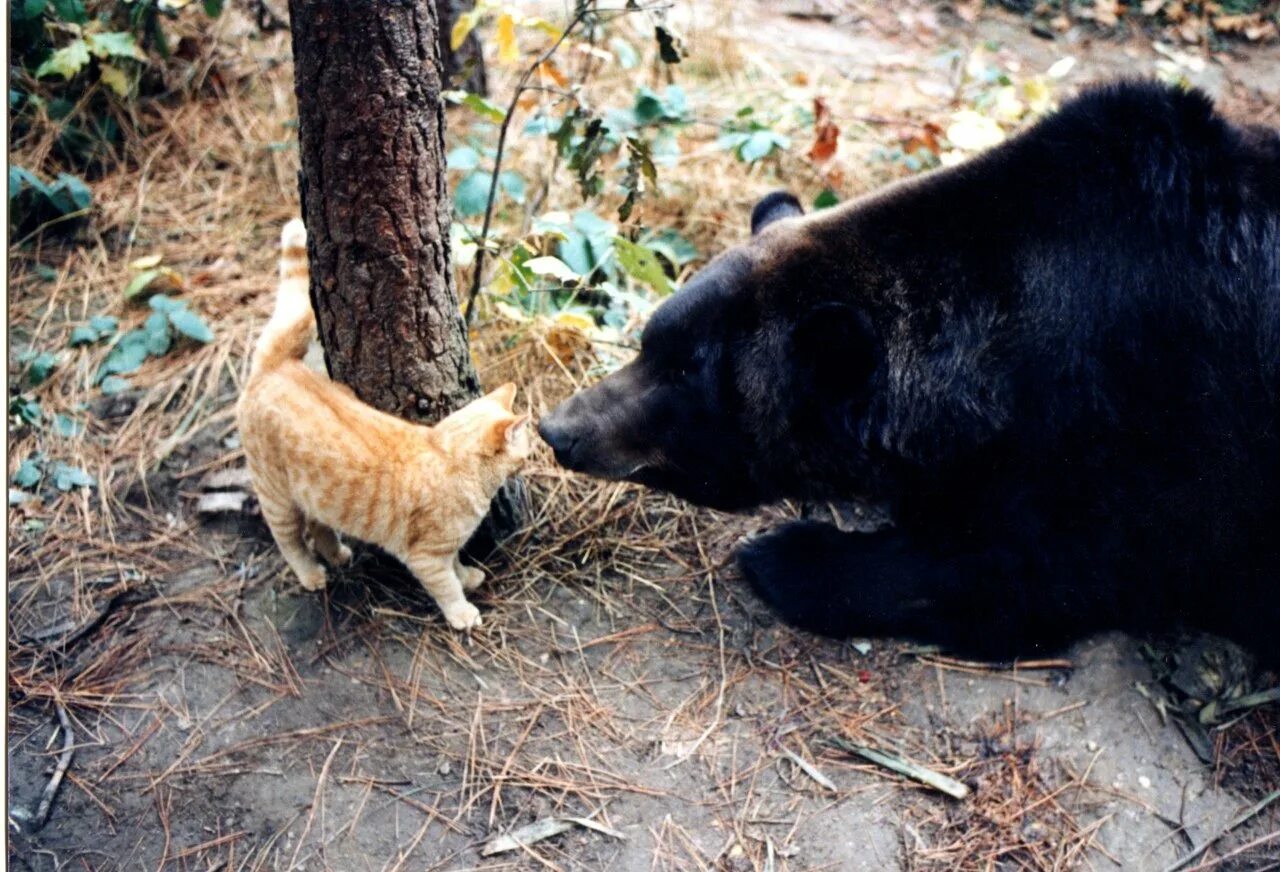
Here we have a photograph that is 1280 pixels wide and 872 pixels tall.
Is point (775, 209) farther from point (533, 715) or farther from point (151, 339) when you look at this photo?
point (151, 339)

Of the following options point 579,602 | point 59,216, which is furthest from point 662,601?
point 59,216

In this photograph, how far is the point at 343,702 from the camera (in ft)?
9.88

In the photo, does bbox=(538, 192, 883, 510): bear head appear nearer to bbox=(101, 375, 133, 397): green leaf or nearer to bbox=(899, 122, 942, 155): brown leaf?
bbox=(101, 375, 133, 397): green leaf

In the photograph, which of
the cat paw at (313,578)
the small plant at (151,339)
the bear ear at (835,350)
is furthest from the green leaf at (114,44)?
the bear ear at (835,350)

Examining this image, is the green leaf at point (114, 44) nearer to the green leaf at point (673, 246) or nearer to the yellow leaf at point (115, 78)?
the yellow leaf at point (115, 78)

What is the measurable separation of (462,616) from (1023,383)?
174 centimetres

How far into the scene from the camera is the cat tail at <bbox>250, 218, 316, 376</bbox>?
3053 millimetres

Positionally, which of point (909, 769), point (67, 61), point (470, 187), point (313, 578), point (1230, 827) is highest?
point (67, 61)

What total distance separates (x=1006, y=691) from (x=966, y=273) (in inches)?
50.6

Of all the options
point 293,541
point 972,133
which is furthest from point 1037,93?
point 293,541

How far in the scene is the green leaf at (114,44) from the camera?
4.57 meters

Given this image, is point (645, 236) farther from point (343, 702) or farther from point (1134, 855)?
point (1134, 855)

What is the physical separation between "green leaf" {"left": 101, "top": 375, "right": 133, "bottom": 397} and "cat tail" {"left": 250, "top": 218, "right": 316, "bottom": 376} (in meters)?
1.12

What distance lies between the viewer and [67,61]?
441 cm
